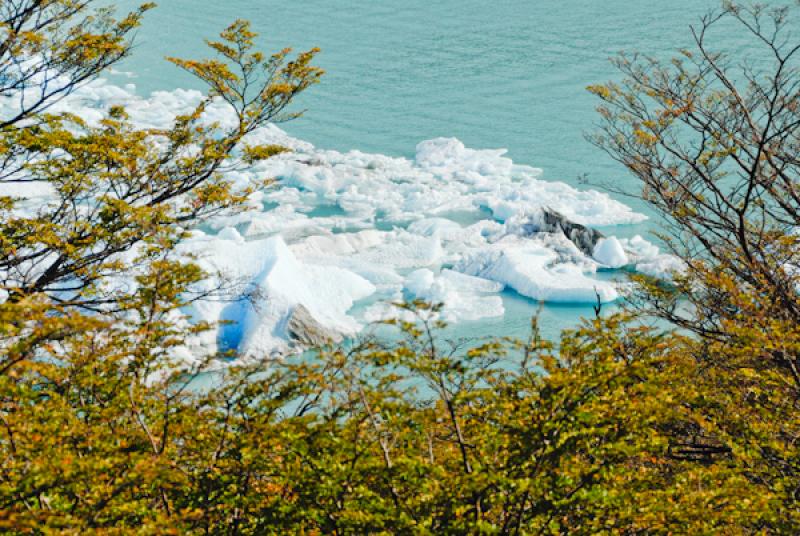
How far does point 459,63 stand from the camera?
3466 cm

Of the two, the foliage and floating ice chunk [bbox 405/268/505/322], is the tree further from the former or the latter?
floating ice chunk [bbox 405/268/505/322]

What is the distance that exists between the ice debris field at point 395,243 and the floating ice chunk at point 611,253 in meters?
0.03


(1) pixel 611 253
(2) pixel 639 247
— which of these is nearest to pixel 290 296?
(1) pixel 611 253

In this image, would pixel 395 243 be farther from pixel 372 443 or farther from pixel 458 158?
pixel 372 443

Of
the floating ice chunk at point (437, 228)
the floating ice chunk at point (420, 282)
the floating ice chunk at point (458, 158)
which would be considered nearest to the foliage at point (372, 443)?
the floating ice chunk at point (420, 282)

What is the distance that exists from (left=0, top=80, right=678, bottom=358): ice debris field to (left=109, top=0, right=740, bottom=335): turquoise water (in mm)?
1035

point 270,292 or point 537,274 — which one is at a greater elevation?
point 270,292

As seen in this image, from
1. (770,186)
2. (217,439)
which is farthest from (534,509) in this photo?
(770,186)

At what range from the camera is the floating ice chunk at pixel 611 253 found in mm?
17000

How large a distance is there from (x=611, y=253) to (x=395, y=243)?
5.33 m

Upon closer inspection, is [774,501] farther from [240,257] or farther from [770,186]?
[240,257]

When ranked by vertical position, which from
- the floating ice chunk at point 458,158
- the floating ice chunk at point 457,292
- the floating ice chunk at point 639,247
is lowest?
the floating ice chunk at point 457,292

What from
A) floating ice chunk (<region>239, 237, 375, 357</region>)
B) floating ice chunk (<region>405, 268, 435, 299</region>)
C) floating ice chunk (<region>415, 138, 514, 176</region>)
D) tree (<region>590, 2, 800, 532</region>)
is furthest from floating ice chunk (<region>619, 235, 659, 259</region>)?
tree (<region>590, 2, 800, 532</region>)

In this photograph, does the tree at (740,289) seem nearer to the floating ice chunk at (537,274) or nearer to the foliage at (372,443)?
the foliage at (372,443)
